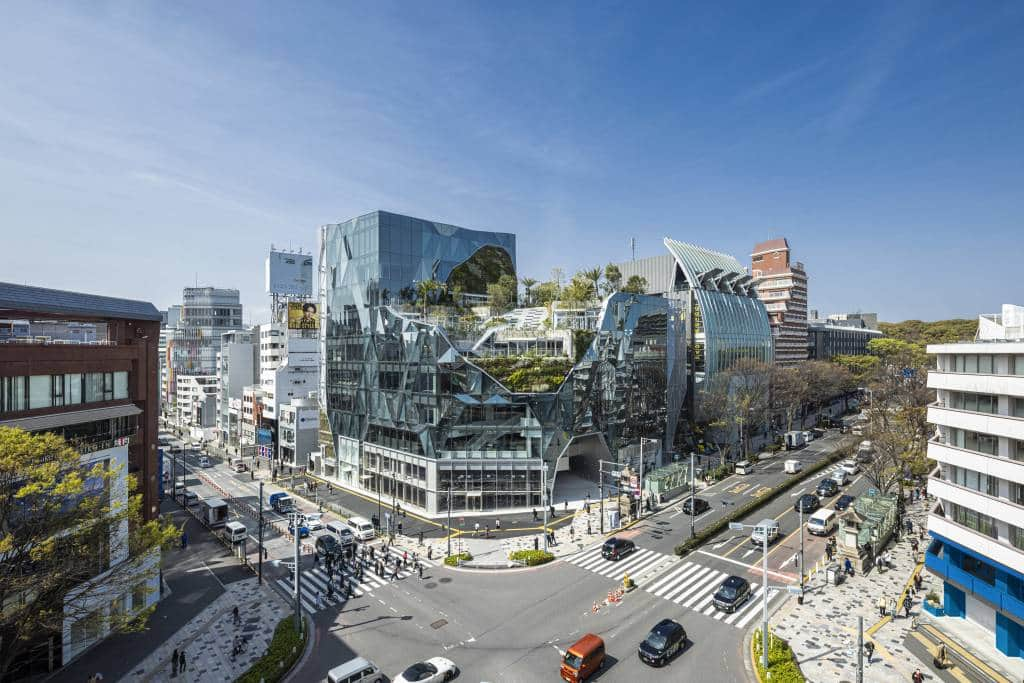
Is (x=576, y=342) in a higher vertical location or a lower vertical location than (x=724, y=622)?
higher

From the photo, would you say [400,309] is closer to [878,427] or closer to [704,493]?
[704,493]

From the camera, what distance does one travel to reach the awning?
27031 millimetres

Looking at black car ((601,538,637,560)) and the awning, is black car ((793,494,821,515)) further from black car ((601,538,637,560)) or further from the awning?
the awning

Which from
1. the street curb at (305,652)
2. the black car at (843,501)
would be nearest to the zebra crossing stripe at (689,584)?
the black car at (843,501)

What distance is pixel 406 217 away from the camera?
69.8 meters

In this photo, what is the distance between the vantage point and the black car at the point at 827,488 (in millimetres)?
56906

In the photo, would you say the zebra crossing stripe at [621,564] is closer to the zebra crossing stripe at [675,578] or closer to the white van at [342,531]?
the zebra crossing stripe at [675,578]

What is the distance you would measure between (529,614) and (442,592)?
6.89 meters

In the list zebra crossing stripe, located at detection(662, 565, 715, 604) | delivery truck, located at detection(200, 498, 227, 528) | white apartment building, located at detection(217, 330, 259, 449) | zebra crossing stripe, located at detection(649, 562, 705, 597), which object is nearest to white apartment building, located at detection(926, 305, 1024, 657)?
zebra crossing stripe, located at detection(662, 565, 715, 604)

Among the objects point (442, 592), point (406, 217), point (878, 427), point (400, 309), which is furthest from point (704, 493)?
point (406, 217)

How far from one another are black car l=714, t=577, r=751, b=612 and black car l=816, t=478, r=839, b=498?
2849 cm

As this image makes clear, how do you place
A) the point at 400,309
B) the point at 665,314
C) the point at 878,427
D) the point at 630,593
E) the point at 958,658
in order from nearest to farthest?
the point at 958,658 → the point at 630,593 → the point at 878,427 → the point at 400,309 → the point at 665,314

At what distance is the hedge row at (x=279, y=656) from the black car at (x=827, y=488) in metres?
53.4

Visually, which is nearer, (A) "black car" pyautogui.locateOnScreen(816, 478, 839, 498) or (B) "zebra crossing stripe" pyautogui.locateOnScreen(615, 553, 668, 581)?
(B) "zebra crossing stripe" pyautogui.locateOnScreen(615, 553, 668, 581)
